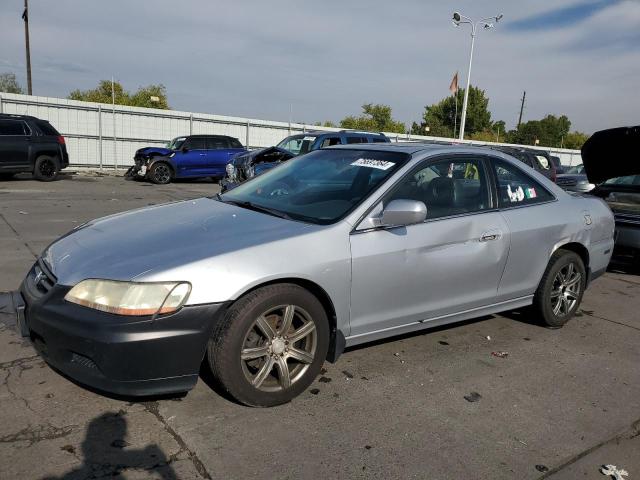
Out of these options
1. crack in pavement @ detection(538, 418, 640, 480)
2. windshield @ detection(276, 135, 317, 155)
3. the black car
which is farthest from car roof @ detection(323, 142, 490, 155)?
the black car

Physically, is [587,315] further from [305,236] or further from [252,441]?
[252,441]

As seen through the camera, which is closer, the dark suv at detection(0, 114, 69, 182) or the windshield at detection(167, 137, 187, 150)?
the dark suv at detection(0, 114, 69, 182)

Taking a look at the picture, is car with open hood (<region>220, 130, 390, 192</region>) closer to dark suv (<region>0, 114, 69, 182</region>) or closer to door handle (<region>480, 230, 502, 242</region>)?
dark suv (<region>0, 114, 69, 182</region>)

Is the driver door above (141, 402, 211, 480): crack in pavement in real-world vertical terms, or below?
above

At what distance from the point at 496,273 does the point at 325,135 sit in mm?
9714

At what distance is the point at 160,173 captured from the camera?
17.2 meters

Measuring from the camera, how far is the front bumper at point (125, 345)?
2.59 m

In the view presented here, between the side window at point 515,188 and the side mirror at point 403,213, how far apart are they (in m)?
1.13

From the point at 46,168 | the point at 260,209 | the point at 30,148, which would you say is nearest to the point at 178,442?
the point at 260,209

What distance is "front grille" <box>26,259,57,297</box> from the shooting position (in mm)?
2912

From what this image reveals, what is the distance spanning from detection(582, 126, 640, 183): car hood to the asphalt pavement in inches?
98.9

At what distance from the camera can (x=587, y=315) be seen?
5.12 metres

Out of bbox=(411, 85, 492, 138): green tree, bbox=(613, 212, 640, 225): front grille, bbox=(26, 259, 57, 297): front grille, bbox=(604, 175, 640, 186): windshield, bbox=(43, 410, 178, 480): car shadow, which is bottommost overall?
bbox=(43, 410, 178, 480): car shadow

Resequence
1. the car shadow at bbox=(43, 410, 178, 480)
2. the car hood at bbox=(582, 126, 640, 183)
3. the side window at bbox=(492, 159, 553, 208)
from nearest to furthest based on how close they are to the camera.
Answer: the car shadow at bbox=(43, 410, 178, 480), the side window at bbox=(492, 159, 553, 208), the car hood at bbox=(582, 126, 640, 183)
